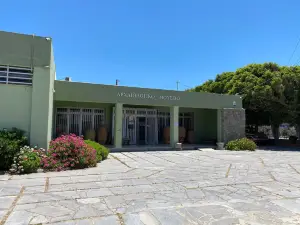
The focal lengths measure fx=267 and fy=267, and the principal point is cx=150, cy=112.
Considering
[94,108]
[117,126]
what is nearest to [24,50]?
[117,126]

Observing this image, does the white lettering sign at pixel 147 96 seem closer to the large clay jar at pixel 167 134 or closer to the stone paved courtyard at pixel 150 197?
the large clay jar at pixel 167 134

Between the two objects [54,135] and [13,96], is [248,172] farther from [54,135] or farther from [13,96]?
[54,135]

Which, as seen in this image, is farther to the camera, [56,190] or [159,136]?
[159,136]

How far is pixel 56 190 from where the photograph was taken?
6.45 metres

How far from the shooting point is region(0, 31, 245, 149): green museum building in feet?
32.6

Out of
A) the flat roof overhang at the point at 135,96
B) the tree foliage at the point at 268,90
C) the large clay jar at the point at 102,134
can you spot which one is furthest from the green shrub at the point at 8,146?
the tree foliage at the point at 268,90

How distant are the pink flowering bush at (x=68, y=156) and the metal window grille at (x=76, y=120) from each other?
6879mm

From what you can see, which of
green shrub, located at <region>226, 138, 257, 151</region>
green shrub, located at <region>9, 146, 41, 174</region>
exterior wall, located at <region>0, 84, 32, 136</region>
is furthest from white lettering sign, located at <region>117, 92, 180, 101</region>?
green shrub, located at <region>9, 146, 41, 174</region>

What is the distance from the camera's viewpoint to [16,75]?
10023mm

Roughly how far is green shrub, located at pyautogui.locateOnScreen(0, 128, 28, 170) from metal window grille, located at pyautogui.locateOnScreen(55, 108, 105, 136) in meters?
7.26

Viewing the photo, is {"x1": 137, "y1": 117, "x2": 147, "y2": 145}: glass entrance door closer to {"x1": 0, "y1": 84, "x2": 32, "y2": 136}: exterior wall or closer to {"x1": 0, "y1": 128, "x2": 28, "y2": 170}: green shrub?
{"x1": 0, "y1": 84, "x2": 32, "y2": 136}: exterior wall

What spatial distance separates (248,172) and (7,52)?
9.78 metres

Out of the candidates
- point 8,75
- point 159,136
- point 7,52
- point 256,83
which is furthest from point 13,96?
point 256,83

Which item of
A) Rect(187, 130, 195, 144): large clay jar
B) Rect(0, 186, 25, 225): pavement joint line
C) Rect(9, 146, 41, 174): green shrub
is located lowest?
Rect(0, 186, 25, 225): pavement joint line
